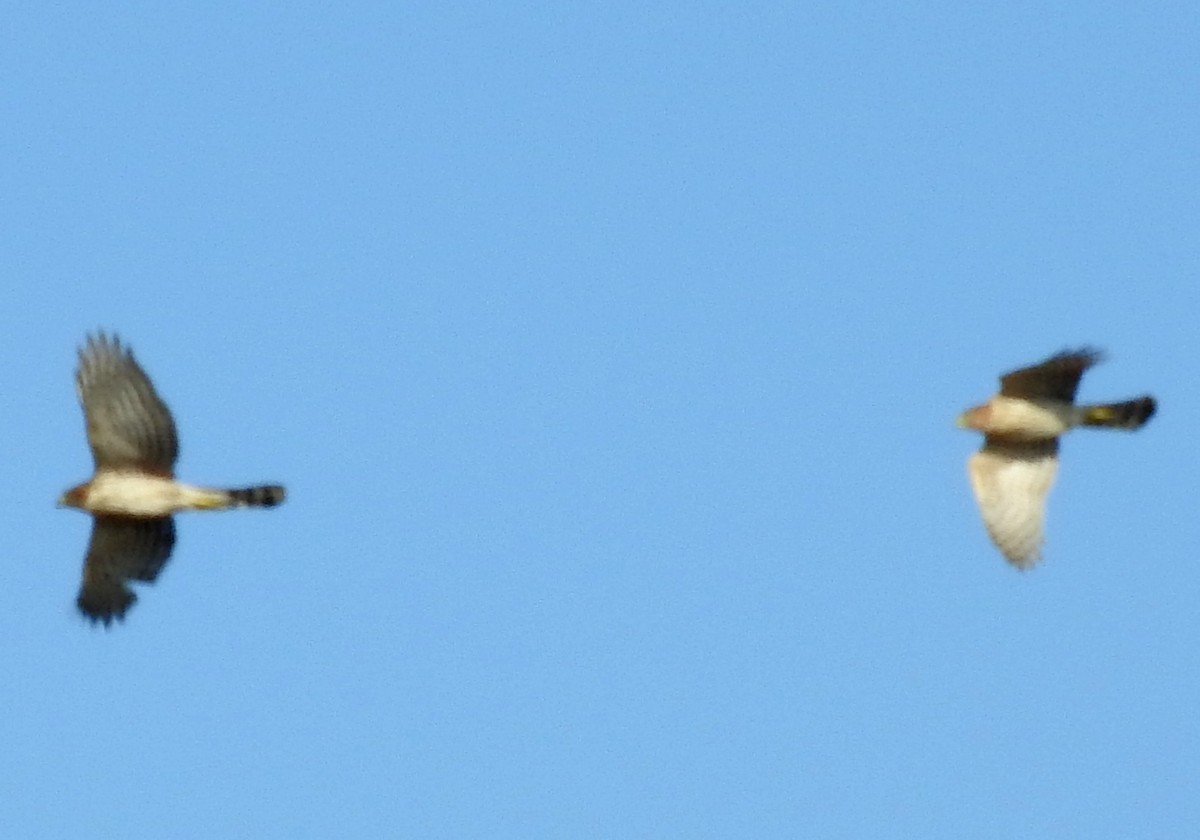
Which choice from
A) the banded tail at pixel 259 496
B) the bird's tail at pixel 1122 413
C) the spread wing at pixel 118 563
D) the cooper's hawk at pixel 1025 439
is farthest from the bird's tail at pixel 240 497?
the bird's tail at pixel 1122 413

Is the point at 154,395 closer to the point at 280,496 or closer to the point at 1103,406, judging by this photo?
the point at 280,496

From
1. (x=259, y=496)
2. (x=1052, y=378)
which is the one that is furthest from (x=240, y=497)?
(x=1052, y=378)

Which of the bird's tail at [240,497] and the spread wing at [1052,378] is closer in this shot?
the bird's tail at [240,497]

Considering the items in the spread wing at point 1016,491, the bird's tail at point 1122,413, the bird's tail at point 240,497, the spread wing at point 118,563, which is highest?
the bird's tail at point 1122,413

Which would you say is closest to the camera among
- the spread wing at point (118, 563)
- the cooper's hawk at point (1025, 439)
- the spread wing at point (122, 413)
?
the spread wing at point (122, 413)

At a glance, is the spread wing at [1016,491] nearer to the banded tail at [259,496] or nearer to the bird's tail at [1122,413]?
the bird's tail at [1122,413]

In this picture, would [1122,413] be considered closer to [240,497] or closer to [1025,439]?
[1025,439]
